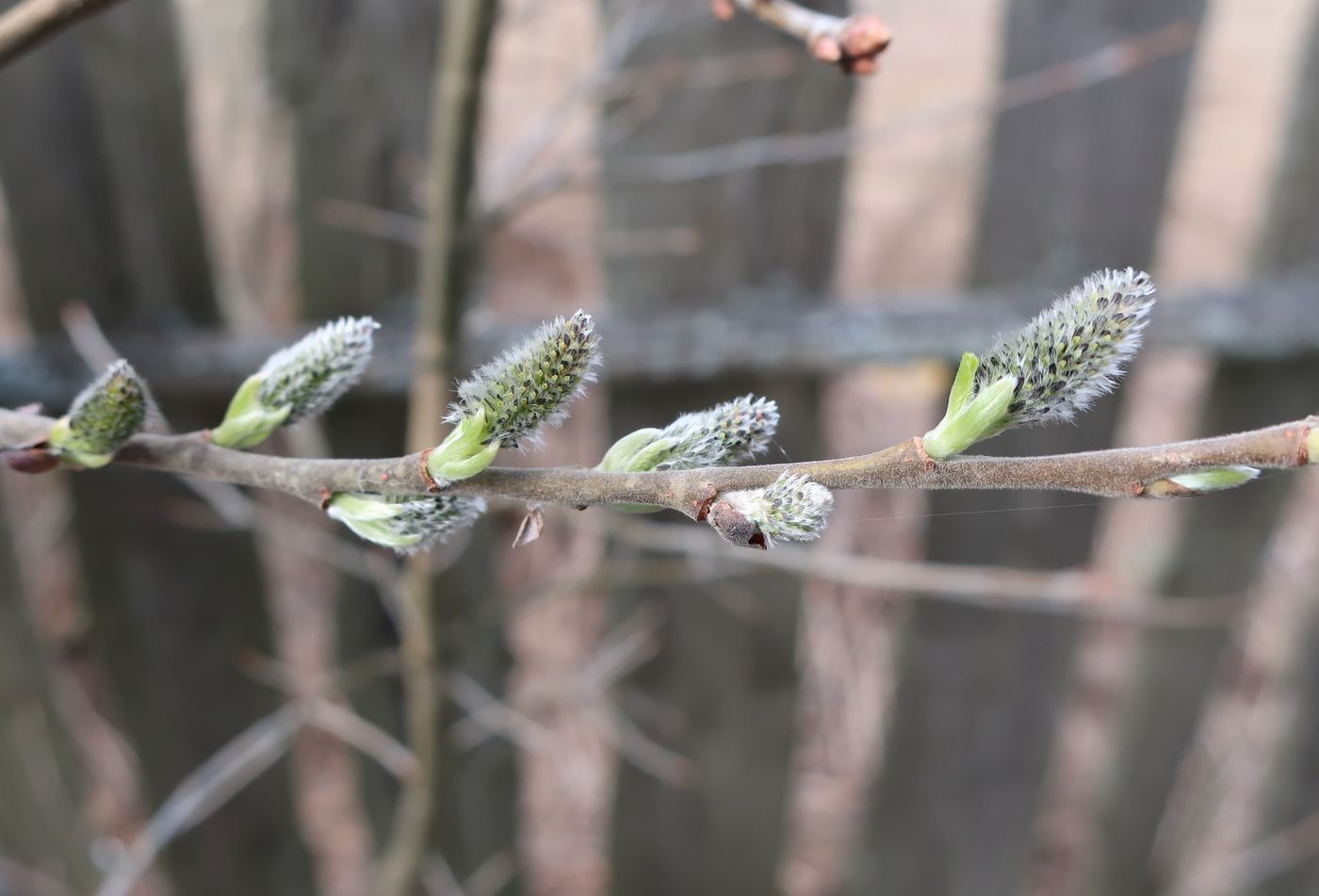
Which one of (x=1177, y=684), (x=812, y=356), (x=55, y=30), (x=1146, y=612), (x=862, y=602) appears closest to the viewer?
(x=55, y=30)

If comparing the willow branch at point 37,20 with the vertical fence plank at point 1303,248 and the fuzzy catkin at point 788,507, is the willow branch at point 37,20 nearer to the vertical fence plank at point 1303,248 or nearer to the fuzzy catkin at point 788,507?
the fuzzy catkin at point 788,507

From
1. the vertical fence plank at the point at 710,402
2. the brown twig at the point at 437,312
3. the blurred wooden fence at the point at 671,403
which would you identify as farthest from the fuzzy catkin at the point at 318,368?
the vertical fence plank at the point at 710,402

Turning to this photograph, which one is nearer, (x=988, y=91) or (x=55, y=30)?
(x=55, y=30)

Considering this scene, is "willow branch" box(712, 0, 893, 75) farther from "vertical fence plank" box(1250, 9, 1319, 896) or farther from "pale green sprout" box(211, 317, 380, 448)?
"vertical fence plank" box(1250, 9, 1319, 896)

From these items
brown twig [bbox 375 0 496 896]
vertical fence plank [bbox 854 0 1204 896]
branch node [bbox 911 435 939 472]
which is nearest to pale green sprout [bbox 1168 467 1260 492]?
branch node [bbox 911 435 939 472]

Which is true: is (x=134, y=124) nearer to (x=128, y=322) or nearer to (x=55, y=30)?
(x=128, y=322)

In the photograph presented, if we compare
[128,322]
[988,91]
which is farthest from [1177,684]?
[128,322]
